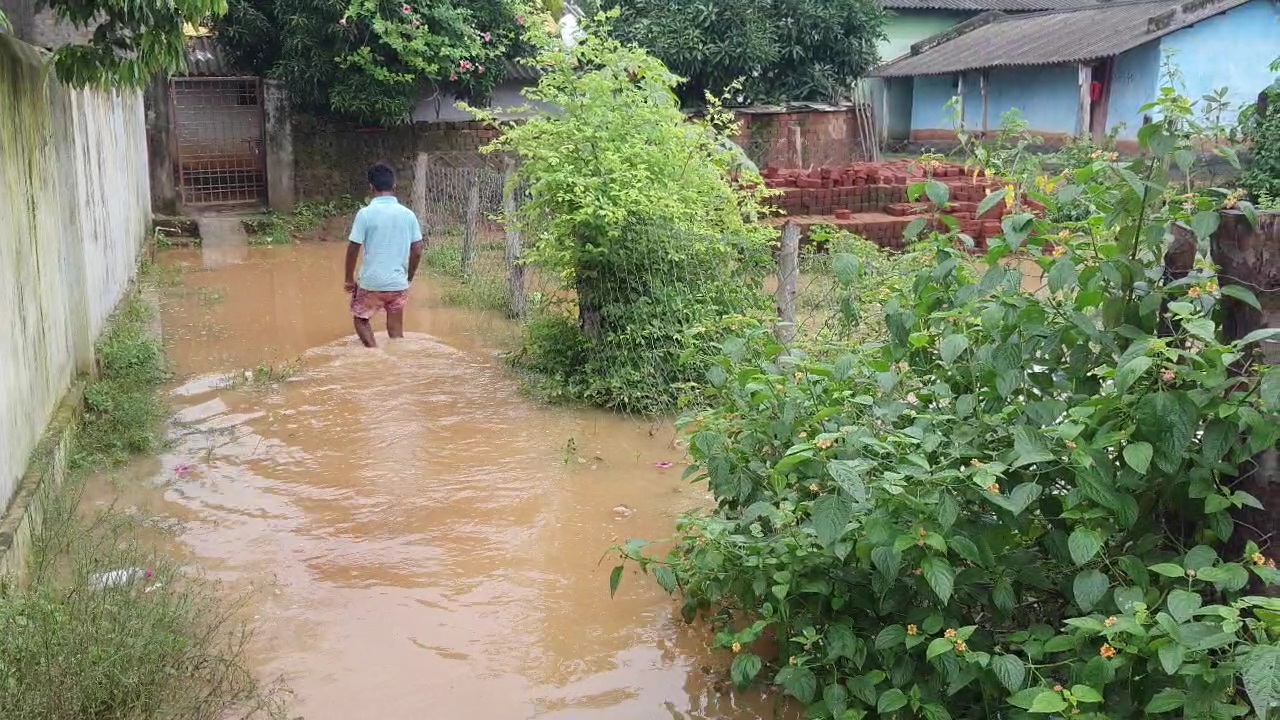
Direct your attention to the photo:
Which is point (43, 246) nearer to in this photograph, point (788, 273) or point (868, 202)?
point (788, 273)

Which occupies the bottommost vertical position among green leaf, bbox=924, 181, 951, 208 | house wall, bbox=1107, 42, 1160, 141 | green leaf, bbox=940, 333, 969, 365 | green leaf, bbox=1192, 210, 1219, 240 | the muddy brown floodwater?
the muddy brown floodwater

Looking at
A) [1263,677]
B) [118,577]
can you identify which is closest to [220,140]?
[118,577]

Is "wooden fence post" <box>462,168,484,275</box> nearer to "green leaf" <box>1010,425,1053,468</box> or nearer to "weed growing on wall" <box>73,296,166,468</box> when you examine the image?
"weed growing on wall" <box>73,296,166,468</box>

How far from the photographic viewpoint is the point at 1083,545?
3027 mm

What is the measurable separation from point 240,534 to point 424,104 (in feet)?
42.2

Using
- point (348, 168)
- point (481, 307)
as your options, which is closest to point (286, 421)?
point (481, 307)

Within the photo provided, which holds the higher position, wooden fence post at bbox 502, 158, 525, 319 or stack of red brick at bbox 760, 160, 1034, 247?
stack of red brick at bbox 760, 160, 1034, 247

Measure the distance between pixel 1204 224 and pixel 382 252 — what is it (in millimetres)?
6504

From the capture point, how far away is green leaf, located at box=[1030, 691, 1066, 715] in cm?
285

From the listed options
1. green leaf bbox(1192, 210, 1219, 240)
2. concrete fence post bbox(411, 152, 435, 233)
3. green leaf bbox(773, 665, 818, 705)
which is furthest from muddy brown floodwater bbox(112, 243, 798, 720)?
concrete fence post bbox(411, 152, 435, 233)

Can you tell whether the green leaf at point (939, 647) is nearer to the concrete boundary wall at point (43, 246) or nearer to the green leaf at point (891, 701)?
the green leaf at point (891, 701)

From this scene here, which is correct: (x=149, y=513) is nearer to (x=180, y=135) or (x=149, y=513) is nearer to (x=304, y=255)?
(x=304, y=255)

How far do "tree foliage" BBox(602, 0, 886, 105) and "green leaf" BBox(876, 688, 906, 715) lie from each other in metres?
16.5

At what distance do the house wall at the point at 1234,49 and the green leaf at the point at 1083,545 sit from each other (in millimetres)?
18749
